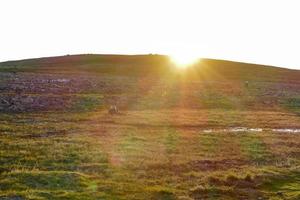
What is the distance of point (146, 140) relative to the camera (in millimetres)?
38625

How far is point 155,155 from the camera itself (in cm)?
3294

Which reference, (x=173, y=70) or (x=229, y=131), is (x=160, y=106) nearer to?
(x=229, y=131)

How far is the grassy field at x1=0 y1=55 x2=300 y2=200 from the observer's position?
985 inches

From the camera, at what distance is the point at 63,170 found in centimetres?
2766

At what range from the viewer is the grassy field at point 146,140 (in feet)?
82.1

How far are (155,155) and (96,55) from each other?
324ft

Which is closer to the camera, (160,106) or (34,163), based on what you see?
(34,163)

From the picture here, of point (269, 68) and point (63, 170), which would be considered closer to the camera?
point (63, 170)

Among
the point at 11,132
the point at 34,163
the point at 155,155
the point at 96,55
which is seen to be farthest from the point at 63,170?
the point at 96,55

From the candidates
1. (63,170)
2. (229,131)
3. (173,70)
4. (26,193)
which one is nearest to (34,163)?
(63,170)

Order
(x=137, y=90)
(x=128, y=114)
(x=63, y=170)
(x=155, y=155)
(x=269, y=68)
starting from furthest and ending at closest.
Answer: (x=269, y=68) → (x=137, y=90) → (x=128, y=114) → (x=155, y=155) → (x=63, y=170)

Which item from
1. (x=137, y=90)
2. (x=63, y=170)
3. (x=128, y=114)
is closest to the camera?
(x=63, y=170)

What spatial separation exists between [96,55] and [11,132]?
9121 cm

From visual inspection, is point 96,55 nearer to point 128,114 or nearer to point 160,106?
point 160,106
